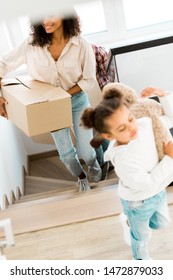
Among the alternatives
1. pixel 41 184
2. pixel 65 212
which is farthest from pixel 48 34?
pixel 41 184

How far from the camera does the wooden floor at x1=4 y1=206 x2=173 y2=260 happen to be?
1.53m

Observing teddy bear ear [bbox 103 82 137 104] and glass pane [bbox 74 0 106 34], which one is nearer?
teddy bear ear [bbox 103 82 137 104]

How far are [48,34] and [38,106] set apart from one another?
0.41 metres

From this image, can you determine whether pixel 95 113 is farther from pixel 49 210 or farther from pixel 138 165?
pixel 49 210

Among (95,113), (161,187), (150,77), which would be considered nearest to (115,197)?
(161,187)

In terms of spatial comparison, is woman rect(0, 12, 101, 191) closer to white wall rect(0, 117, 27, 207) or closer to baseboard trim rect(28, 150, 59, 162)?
white wall rect(0, 117, 27, 207)

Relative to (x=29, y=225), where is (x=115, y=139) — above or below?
above

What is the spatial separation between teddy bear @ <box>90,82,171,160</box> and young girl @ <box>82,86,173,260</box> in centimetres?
2

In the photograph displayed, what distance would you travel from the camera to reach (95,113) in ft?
3.34

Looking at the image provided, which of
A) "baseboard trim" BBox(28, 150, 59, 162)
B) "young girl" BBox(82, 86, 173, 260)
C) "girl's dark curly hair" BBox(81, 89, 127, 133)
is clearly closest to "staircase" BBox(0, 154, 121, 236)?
"young girl" BBox(82, 86, 173, 260)

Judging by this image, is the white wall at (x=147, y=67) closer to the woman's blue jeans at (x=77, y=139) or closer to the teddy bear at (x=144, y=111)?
the woman's blue jeans at (x=77, y=139)

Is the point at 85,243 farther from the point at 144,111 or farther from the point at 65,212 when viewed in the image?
the point at 144,111

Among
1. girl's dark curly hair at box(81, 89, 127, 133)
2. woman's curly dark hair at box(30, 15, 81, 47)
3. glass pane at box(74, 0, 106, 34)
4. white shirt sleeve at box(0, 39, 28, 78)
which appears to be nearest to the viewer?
girl's dark curly hair at box(81, 89, 127, 133)
